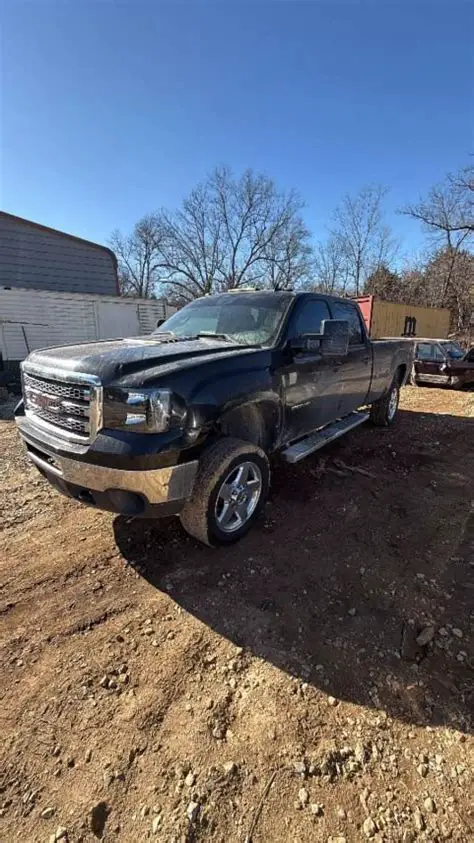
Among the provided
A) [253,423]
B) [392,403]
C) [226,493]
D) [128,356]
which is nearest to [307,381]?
[253,423]

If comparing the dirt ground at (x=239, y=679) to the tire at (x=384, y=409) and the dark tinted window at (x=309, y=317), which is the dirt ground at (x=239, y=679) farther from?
the tire at (x=384, y=409)

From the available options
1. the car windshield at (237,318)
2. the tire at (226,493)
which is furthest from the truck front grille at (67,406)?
the car windshield at (237,318)

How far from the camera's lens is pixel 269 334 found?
3570mm

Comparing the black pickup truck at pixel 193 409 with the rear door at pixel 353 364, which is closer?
the black pickup truck at pixel 193 409

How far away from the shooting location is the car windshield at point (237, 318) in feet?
11.9

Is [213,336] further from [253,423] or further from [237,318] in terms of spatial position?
[253,423]

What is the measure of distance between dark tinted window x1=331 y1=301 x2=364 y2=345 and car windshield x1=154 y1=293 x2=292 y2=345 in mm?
1132

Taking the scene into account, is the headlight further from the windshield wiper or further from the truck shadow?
the windshield wiper

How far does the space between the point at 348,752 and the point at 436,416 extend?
728cm

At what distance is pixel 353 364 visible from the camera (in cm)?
492

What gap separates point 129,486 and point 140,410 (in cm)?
46

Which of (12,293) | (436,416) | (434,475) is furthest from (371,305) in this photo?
(434,475)

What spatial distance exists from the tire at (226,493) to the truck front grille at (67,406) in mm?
767

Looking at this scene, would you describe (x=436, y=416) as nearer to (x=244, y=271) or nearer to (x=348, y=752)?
(x=348, y=752)
